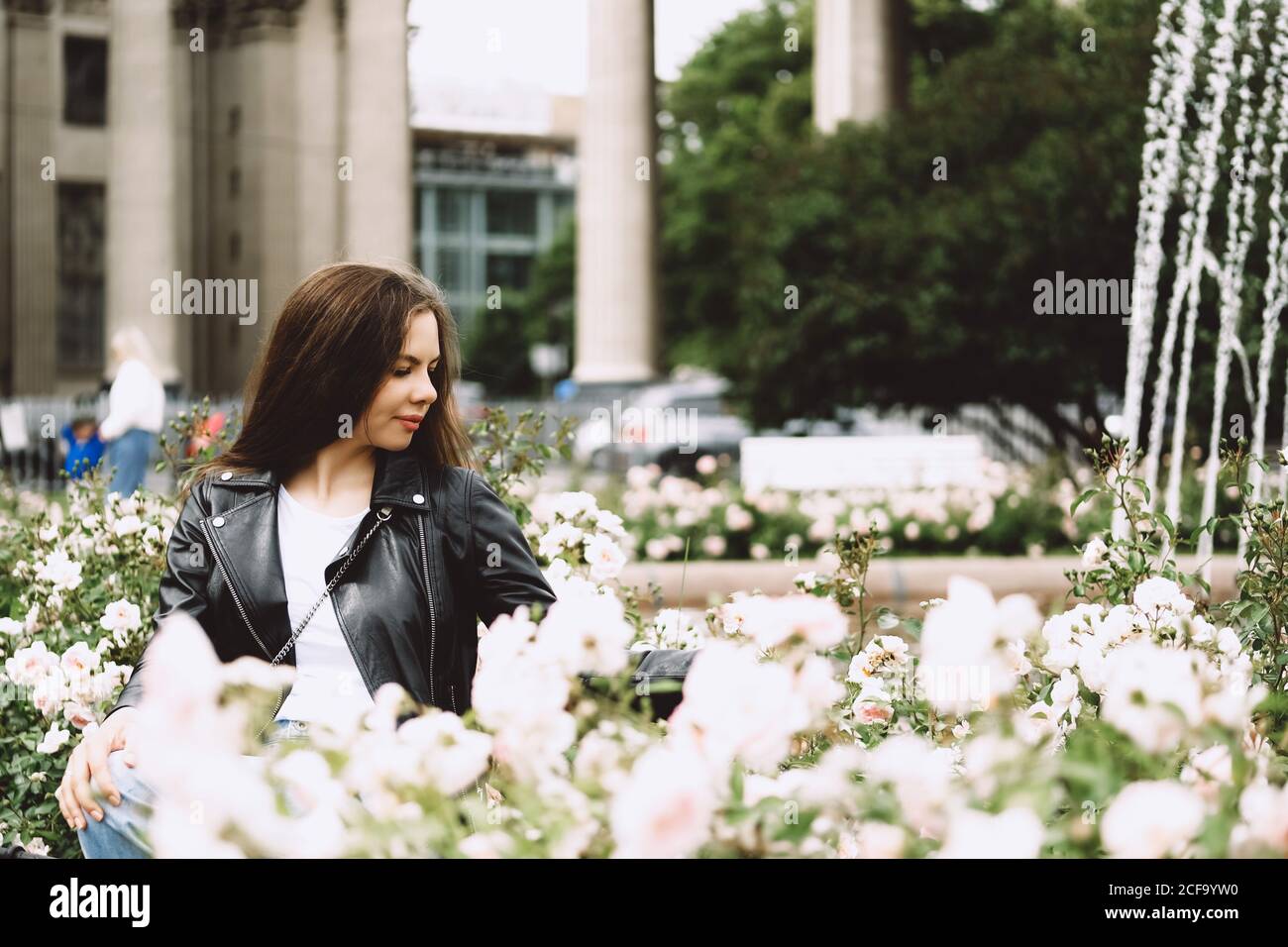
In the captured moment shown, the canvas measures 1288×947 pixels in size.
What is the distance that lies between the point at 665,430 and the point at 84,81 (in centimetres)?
2335

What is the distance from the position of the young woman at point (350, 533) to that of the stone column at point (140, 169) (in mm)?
27656

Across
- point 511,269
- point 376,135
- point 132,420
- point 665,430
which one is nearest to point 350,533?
point 132,420

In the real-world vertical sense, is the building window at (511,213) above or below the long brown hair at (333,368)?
above

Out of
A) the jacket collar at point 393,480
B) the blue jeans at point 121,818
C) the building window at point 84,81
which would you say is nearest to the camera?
the blue jeans at point 121,818

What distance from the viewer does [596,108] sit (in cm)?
2444

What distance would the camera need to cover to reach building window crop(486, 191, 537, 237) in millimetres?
97000

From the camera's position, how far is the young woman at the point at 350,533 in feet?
9.73

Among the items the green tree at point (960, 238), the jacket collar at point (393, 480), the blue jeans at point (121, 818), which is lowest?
the blue jeans at point (121, 818)

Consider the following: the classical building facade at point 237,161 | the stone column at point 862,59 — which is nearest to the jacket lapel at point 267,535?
the classical building facade at point 237,161

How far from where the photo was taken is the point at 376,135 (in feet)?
90.8

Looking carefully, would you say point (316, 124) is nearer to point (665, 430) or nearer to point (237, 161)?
point (237, 161)

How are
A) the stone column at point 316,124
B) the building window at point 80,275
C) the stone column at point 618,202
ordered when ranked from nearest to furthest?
the stone column at point 618,202 < the stone column at point 316,124 < the building window at point 80,275

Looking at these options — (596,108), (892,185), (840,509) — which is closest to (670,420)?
(596,108)

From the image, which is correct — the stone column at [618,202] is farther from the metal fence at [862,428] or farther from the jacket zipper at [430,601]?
the jacket zipper at [430,601]
